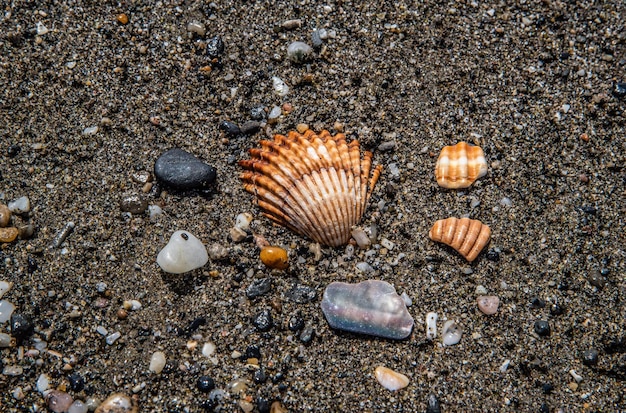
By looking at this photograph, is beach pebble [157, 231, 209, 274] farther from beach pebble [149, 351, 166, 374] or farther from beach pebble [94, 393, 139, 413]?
beach pebble [94, 393, 139, 413]

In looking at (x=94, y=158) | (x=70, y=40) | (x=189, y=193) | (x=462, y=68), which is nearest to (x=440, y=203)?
(x=462, y=68)

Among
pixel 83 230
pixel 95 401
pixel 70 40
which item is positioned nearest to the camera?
pixel 95 401

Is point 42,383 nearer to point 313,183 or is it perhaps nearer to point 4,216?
point 4,216

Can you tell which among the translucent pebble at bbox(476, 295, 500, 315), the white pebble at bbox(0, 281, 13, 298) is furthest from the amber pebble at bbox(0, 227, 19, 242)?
the translucent pebble at bbox(476, 295, 500, 315)

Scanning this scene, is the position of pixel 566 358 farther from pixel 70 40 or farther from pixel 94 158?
pixel 70 40

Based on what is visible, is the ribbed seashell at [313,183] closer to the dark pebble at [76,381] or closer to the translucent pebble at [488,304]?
the translucent pebble at [488,304]

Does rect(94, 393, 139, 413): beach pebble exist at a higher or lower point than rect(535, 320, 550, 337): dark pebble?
lower
